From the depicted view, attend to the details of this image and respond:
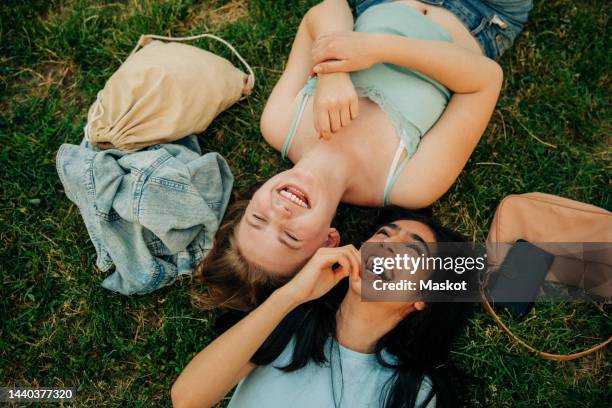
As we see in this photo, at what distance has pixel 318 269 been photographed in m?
2.66

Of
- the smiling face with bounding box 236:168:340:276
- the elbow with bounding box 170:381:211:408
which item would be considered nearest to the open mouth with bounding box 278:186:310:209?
the smiling face with bounding box 236:168:340:276

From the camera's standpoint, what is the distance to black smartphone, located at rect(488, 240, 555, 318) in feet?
10.5

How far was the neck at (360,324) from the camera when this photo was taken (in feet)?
9.58

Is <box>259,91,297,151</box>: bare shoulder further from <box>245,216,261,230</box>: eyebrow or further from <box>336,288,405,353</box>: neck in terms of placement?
<box>336,288,405,353</box>: neck

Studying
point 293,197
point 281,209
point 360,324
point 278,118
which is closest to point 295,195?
point 293,197

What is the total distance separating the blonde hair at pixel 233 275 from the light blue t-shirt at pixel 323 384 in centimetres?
41

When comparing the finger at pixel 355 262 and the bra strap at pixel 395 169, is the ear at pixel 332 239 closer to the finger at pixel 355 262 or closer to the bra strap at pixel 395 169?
the finger at pixel 355 262

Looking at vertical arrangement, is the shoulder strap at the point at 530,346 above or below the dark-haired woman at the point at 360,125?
below

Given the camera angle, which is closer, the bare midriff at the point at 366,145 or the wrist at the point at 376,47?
the wrist at the point at 376,47

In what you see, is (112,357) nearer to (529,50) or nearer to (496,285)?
(496,285)

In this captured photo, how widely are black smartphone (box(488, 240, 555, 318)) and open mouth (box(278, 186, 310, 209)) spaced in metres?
1.42

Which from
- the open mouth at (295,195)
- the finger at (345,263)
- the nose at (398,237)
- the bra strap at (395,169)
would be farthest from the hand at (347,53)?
the finger at (345,263)

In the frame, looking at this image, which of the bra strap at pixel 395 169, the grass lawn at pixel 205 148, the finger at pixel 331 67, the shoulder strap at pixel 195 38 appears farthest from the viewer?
the shoulder strap at pixel 195 38

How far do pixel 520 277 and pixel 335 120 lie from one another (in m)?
1.55
